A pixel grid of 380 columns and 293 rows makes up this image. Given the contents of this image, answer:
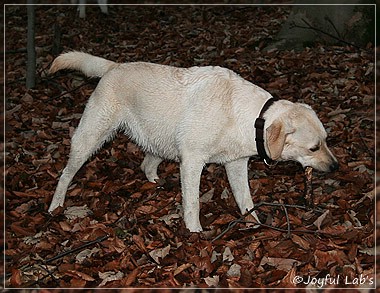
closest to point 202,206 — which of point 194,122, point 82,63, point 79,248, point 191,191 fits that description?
point 191,191

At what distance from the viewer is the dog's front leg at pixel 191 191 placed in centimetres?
532

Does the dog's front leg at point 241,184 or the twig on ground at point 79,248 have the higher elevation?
the dog's front leg at point 241,184

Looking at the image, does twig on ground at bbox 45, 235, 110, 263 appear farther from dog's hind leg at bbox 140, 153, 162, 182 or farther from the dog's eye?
the dog's eye

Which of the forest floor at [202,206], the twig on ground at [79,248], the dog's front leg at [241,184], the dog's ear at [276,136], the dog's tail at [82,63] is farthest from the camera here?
the dog's tail at [82,63]

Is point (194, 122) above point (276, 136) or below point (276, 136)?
below

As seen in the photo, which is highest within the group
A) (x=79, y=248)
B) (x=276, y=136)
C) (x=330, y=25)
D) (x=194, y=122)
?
(x=276, y=136)

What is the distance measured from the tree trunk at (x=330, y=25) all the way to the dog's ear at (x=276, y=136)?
4.94 meters

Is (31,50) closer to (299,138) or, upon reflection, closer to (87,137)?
(87,137)

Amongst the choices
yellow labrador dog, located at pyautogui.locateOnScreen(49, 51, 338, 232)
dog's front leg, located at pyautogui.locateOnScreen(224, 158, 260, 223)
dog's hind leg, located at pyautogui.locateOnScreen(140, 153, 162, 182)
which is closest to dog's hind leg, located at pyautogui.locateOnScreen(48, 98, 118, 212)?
yellow labrador dog, located at pyautogui.locateOnScreen(49, 51, 338, 232)

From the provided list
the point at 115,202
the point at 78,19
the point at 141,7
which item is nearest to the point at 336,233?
the point at 115,202

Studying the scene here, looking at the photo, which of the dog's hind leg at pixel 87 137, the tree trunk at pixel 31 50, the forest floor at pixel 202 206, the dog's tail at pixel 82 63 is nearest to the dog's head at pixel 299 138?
the forest floor at pixel 202 206

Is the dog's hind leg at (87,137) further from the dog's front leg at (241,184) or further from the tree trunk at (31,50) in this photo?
the tree trunk at (31,50)

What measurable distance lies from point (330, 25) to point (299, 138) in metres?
5.55

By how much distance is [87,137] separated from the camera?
239 inches
